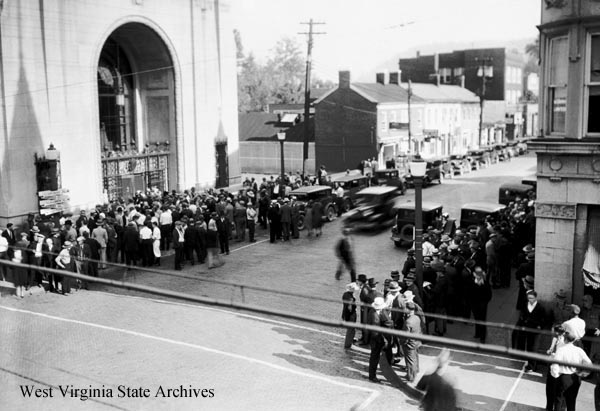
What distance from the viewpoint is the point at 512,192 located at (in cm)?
3180

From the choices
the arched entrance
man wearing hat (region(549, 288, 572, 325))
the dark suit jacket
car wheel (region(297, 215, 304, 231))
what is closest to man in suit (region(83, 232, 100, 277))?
the dark suit jacket

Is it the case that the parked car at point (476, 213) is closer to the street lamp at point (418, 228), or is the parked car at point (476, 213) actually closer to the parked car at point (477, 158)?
the street lamp at point (418, 228)

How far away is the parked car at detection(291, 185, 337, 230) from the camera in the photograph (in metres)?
28.3

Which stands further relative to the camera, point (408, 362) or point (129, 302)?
point (129, 302)

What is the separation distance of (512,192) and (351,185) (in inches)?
342

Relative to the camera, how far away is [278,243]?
84.2 feet

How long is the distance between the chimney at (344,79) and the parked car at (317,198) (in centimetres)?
2386

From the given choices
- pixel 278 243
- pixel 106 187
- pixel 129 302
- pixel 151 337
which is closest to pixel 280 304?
pixel 129 302

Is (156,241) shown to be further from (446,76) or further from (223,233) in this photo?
(446,76)

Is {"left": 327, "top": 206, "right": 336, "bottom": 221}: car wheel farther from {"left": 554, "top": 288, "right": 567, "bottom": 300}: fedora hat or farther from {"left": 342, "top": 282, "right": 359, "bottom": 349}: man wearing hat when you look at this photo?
{"left": 554, "top": 288, "right": 567, "bottom": 300}: fedora hat

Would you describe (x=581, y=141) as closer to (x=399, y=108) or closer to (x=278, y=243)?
(x=278, y=243)

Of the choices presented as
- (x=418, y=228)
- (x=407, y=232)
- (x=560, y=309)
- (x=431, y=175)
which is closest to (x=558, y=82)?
(x=418, y=228)

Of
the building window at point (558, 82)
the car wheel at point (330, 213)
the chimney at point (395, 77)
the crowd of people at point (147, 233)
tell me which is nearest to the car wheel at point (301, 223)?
the crowd of people at point (147, 233)

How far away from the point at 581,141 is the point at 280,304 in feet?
28.2
